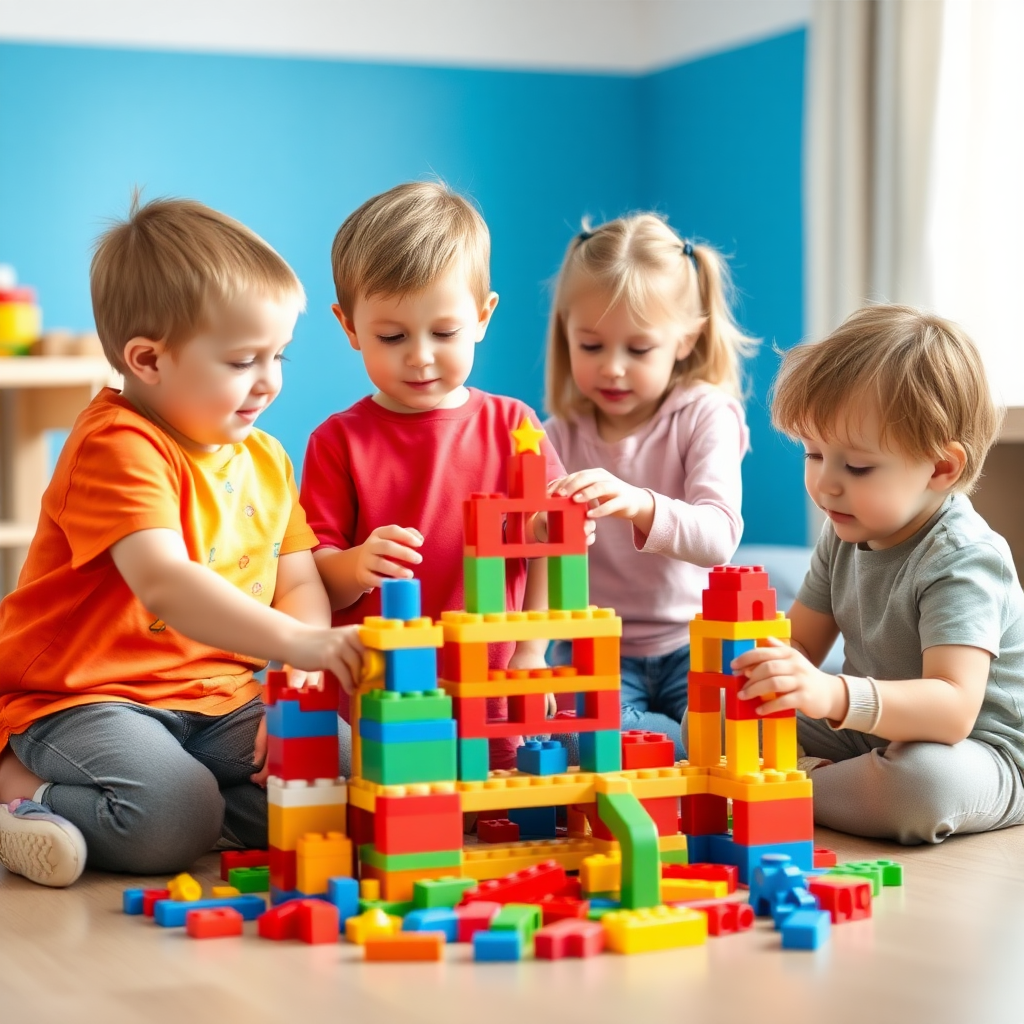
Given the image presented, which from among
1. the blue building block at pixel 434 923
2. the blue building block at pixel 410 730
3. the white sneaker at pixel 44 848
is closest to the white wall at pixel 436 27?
the white sneaker at pixel 44 848

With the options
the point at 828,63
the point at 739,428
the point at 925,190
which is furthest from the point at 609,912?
the point at 828,63

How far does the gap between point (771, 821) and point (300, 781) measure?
0.39 m

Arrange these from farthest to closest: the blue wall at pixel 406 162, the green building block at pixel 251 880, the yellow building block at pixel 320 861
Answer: the blue wall at pixel 406 162 < the green building block at pixel 251 880 < the yellow building block at pixel 320 861

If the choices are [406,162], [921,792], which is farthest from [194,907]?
[406,162]

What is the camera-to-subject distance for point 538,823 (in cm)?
134

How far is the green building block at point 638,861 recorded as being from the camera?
44.8 inches

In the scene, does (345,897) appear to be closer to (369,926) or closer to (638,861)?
(369,926)

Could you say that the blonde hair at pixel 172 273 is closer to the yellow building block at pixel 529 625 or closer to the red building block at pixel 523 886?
the yellow building block at pixel 529 625

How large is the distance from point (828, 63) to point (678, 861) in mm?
2578

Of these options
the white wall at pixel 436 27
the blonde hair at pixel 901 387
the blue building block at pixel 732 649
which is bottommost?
the blue building block at pixel 732 649

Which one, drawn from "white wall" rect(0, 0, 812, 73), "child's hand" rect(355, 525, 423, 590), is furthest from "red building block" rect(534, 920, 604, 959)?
"white wall" rect(0, 0, 812, 73)

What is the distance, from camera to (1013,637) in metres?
1.56

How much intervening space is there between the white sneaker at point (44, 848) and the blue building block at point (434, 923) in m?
0.36

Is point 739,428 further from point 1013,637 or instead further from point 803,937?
point 803,937
